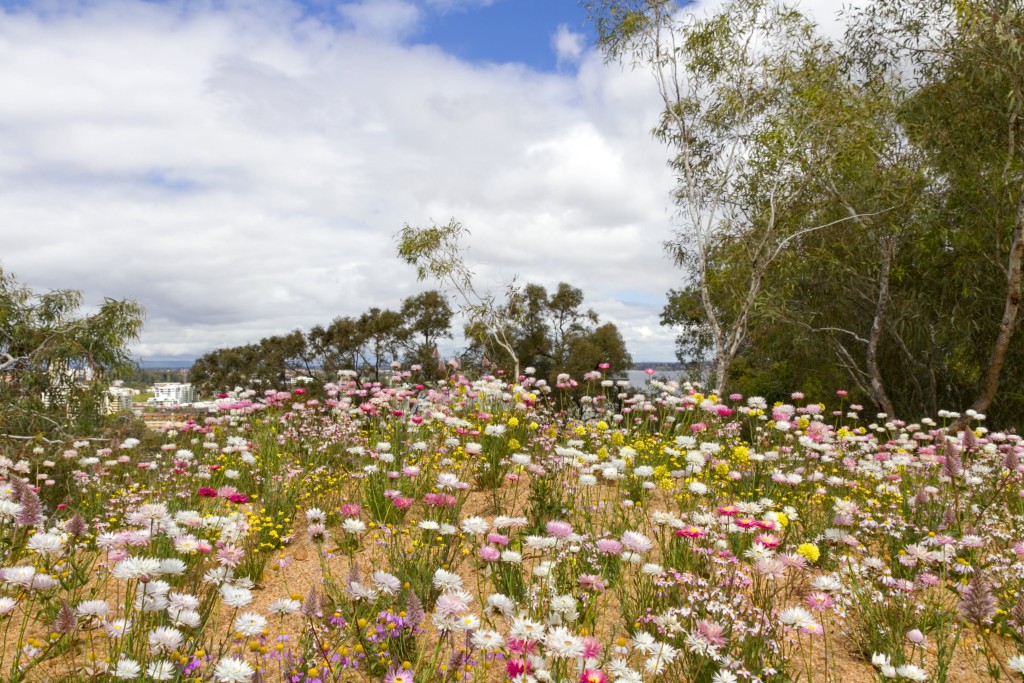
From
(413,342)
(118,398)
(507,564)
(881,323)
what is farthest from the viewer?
(413,342)

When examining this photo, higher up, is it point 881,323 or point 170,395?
point 881,323

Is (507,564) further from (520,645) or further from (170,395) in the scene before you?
(170,395)

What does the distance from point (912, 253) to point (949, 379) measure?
3.37 m

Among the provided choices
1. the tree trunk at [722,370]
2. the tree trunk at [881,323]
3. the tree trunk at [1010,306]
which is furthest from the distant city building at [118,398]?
the tree trunk at [1010,306]

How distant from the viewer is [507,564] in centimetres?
368

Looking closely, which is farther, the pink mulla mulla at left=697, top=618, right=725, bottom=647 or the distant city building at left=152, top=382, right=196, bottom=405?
the distant city building at left=152, top=382, right=196, bottom=405

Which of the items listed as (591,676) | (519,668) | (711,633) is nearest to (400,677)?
(519,668)

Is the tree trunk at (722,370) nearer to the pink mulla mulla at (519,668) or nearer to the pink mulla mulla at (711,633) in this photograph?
the pink mulla mulla at (711,633)

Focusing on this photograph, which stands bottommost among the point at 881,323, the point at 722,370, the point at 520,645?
the point at 520,645

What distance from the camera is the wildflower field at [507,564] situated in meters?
2.54

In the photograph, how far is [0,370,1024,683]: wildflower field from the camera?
2545mm

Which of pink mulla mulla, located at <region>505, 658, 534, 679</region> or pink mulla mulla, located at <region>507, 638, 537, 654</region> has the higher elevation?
pink mulla mulla, located at <region>507, 638, 537, 654</region>

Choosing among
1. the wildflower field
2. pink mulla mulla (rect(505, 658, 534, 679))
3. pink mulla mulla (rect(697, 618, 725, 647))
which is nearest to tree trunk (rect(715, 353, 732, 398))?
the wildflower field

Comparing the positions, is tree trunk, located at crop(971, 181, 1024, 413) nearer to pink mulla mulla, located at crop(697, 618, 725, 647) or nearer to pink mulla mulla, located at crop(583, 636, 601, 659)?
pink mulla mulla, located at crop(697, 618, 725, 647)
